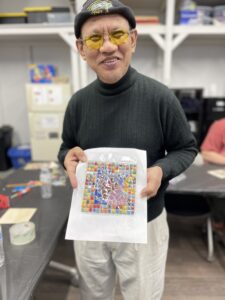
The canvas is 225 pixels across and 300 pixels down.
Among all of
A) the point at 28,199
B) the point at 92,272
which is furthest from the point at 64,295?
the point at 92,272

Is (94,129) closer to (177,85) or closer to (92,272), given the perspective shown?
(92,272)

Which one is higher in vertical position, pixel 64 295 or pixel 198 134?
pixel 198 134

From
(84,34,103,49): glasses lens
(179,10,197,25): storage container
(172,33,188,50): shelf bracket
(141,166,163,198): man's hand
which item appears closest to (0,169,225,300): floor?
(141,166,163,198): man's hand

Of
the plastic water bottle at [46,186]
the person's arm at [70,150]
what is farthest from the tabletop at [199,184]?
the person's arm at [70,150]

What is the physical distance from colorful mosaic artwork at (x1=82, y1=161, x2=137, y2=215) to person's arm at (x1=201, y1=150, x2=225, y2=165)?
137cm

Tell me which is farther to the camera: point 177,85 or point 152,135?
point 177,85

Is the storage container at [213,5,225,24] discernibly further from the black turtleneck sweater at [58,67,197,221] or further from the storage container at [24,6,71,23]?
the black turtleneck sweater at [58,67,197,221]

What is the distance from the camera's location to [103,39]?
747 mm

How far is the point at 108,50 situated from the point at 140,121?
25cm

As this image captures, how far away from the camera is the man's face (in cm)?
74

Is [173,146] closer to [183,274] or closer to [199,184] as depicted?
[199,184]

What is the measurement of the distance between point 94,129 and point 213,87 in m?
2.74

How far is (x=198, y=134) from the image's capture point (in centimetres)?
297

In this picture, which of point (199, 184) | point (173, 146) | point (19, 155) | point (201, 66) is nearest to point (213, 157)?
point (199, 184)
